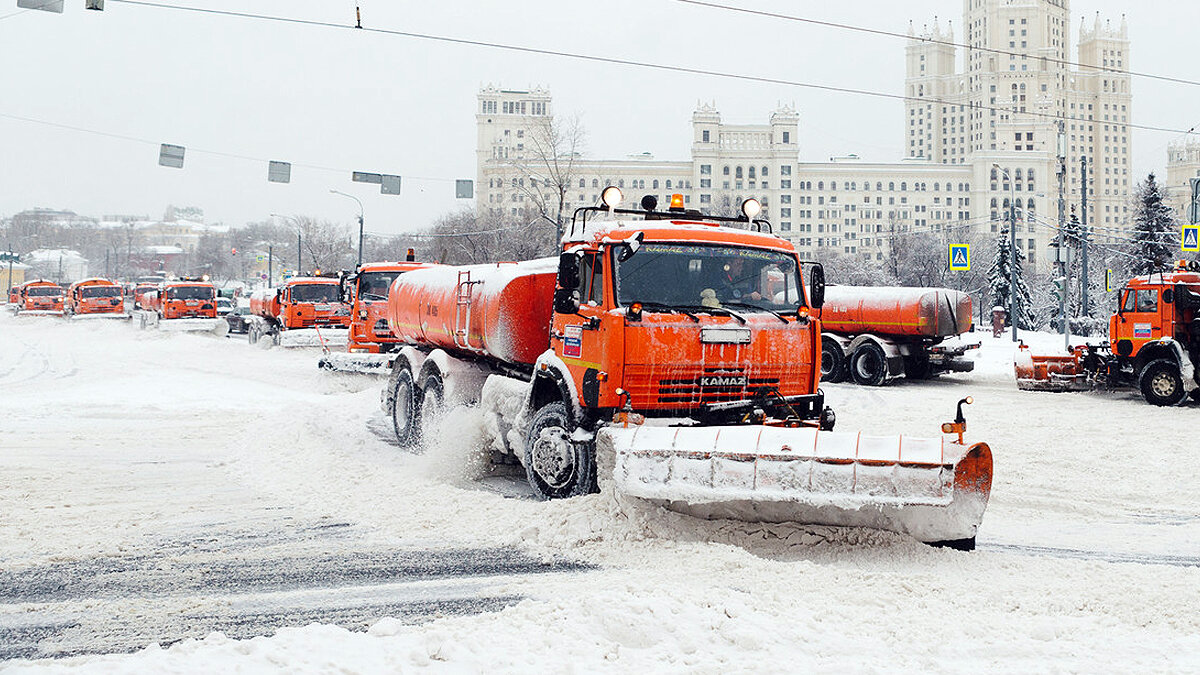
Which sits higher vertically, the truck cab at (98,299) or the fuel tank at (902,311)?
the truck cab at (98,299)

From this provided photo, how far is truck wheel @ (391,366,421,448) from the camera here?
42.5ft

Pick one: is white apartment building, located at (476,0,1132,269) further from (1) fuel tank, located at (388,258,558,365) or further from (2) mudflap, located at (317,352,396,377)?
(1) fuel tank, located at (388,258,558,365)

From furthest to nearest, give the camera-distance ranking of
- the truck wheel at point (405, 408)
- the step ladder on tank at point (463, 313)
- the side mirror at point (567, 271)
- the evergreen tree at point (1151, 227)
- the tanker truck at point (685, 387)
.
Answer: the evergreen tree at point (1151, 227) → the truck wheel at point (405, 408) → the step ladder on tank at point (463, 313) → the side mirror at point (567, 271) → the tanker truck at point (685, 387)

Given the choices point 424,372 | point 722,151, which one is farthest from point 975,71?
point 424,372

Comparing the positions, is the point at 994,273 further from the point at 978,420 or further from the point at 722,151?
the point at 722,151

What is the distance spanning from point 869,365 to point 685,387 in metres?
17.4

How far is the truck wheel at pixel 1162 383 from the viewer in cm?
1894

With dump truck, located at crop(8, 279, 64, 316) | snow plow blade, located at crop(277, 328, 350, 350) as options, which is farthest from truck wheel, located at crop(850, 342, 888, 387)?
dump truck, located at crop(8, 279, 64, 316)

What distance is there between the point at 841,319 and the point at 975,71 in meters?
172

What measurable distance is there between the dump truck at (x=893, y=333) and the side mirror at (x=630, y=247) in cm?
1628

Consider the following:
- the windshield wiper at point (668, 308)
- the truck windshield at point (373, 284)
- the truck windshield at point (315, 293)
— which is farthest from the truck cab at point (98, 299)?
the windshield wiper at point (668, 308)

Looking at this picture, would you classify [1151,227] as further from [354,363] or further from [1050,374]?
[354,363]

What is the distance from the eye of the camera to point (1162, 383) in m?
19.1

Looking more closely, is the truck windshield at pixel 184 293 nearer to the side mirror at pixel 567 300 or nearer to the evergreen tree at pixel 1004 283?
the side mirror at pixel 567 300
